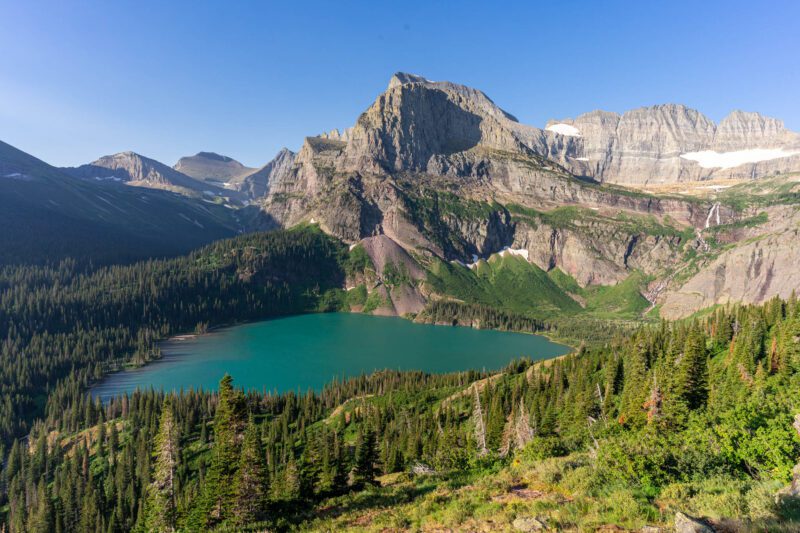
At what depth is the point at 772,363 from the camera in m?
64.4

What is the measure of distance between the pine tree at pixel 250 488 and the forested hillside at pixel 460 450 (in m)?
0.13

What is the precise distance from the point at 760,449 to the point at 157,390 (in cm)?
16367

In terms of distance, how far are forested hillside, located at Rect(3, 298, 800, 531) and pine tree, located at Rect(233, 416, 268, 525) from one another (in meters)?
0.13

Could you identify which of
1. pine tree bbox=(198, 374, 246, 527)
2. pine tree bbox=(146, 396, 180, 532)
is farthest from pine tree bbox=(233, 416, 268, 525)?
pine tree bbox=(146, 396, 180, 532)

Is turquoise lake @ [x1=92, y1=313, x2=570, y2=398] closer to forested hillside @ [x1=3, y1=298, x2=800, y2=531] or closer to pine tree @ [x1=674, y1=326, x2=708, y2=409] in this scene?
forested hillside @ [x1=3, y1=298, x2=800, y2=531]

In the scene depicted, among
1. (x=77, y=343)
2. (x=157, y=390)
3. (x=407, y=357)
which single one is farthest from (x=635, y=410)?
(x=77, y=343)

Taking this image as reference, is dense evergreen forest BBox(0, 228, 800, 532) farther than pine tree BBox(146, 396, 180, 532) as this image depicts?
No

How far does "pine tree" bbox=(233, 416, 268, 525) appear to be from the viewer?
108ft

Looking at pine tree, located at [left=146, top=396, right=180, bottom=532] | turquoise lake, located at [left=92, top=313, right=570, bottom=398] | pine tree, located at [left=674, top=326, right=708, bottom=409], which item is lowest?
turquoise lake, located at [left=92, top=313, right=570, bottom=398]

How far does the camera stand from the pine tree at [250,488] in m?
32.9

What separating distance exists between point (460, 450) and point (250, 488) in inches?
1542

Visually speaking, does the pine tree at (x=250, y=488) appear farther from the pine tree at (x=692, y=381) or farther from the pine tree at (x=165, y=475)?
the pine tree at (x=692, y=381)

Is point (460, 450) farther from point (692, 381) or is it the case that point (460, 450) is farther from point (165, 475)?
point (165, 475)

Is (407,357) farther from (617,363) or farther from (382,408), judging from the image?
(617,363)
